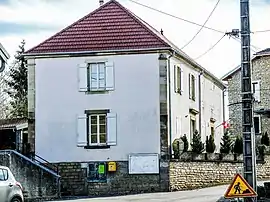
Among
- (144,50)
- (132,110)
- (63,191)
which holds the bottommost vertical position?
(63,191)

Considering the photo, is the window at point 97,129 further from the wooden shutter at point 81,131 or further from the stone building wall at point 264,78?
the stone building wall at point 264,78

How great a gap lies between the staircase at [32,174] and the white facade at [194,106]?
6.58m

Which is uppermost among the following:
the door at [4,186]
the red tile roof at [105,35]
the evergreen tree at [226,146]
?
the red tile roof at [105,35]

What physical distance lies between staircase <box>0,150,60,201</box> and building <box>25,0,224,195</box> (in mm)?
1459

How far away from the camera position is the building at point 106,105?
37938mm

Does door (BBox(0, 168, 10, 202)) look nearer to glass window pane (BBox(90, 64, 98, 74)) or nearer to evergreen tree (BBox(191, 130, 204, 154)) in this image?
glass window pane (BBox(90, 64, 98, 74))

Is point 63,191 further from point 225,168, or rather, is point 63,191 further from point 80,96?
point 225,168

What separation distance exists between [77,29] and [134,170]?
27.5 feet

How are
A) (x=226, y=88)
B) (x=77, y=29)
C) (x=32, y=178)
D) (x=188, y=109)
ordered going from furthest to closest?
(x=226, y=88) < (x=188, y=109) < (x=77, y=29) < (x=32, y=178)

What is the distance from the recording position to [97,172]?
38281 mm

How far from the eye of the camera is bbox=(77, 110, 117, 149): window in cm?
3853

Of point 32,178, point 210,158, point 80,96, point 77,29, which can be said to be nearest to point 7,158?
point 32,178

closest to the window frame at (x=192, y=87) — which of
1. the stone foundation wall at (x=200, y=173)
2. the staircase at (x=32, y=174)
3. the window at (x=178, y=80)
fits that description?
the window at (x=178, y=80)

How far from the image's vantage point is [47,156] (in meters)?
39.2
